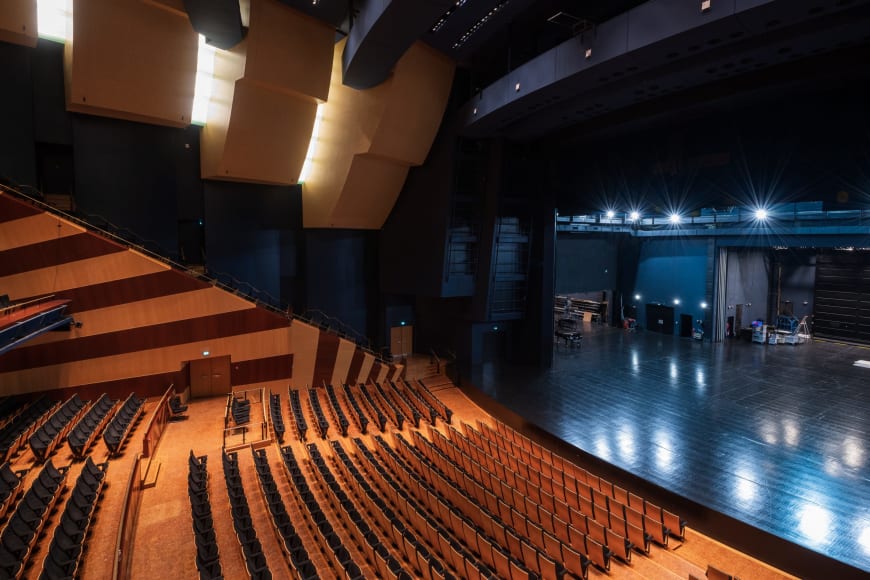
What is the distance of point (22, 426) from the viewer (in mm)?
6305

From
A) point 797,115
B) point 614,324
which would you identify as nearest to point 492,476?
point 797,115

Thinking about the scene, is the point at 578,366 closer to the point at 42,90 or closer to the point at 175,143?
the point at 175,143

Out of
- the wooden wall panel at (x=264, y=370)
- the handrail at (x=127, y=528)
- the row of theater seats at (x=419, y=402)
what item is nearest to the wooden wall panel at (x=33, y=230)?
the wooden wall panel at (x=264, y=370)

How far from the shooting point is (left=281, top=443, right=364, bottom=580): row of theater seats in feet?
12.4

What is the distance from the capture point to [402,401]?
9156 mm

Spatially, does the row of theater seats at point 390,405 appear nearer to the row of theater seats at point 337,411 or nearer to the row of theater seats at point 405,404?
the row of theater seats at point 405,404

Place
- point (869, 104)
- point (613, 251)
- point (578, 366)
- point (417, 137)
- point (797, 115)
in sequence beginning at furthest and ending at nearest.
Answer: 1. point (613, 251)
2. point (578, 366)
3. point (417, 137)
4. point (797, 115)
5. point (869, 104)

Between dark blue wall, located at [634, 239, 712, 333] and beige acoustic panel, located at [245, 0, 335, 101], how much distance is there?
39.6 feet

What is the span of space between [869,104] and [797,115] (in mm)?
759

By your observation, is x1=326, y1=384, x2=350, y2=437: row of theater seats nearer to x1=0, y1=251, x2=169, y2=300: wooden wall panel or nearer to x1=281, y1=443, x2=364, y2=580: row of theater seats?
x1=281, y1=443, x2=364, y2=580: row of theater seats

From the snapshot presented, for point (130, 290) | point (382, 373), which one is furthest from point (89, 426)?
point (382, 373)

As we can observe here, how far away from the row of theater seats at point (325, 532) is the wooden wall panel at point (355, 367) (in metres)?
4.58

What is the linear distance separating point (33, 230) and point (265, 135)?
428 centimetres

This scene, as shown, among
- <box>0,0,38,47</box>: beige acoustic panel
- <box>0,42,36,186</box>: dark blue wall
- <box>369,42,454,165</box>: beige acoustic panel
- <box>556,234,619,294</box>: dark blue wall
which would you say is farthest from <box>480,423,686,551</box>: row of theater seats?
<box>0,0,38,47</box>: beige acoustic panel
